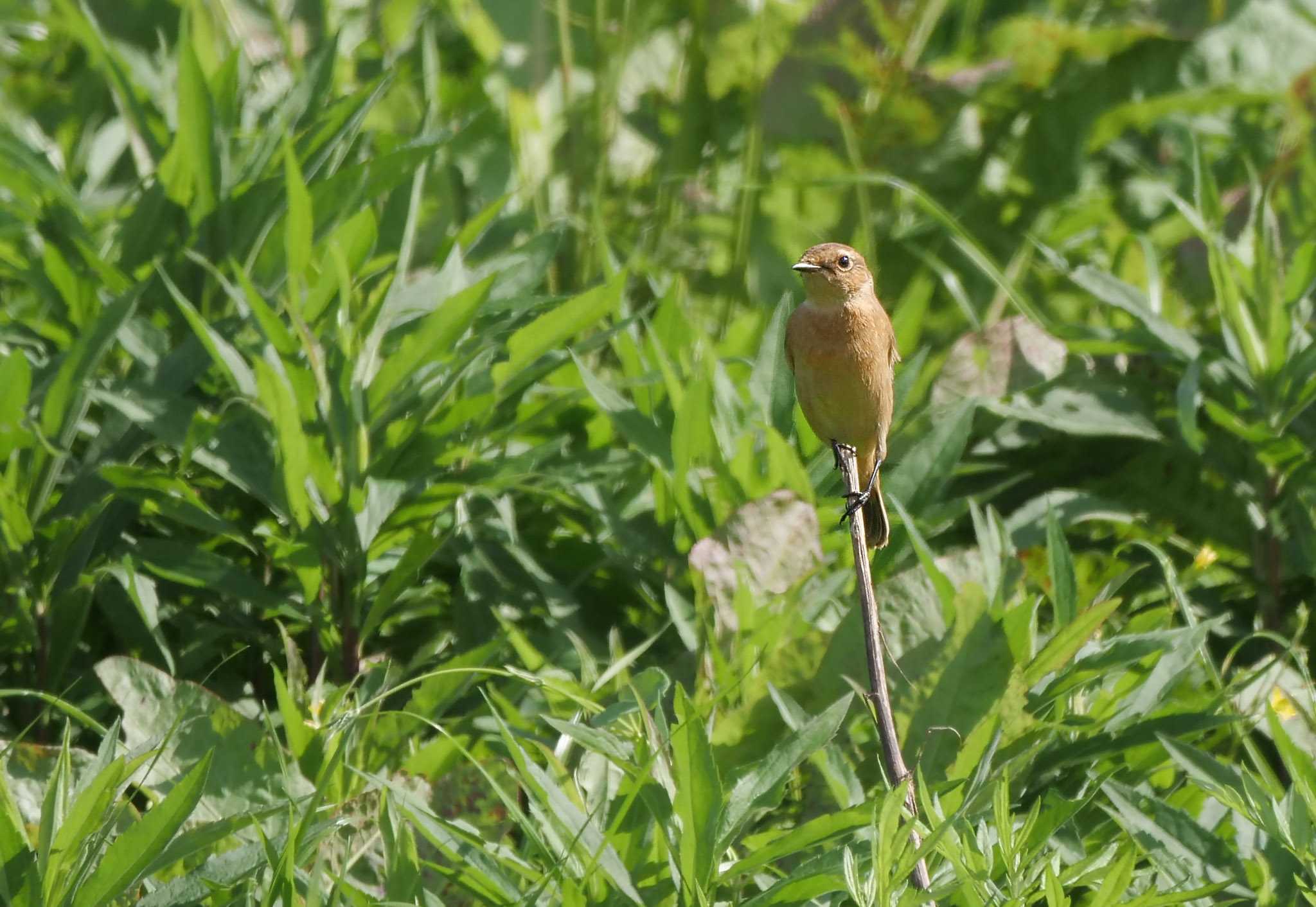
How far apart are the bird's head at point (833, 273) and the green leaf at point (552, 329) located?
724 millimetres

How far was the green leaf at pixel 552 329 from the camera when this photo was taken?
8.10ft

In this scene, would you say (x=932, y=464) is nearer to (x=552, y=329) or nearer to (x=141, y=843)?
(x=552, y=329)

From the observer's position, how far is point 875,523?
1887 millimetres

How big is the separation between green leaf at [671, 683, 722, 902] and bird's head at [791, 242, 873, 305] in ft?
1.68

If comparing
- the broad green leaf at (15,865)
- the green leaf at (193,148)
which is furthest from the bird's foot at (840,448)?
the green leaf at (193,148)

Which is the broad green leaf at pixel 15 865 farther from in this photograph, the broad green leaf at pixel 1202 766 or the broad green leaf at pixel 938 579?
the broad green leaf at pixel 1202 766

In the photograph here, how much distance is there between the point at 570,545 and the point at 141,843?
1.09m

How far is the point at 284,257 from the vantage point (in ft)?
8.96

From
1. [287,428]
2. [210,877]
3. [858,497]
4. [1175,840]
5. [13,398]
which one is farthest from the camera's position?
[13,398]

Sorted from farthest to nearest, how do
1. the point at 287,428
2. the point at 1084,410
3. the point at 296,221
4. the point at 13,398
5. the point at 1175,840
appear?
the point at 1084,410
the point at 296,221
the point at 13,398
the point at 287,428
the point at 1175,840

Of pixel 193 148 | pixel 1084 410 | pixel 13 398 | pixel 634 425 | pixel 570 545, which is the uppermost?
pixel 193 148

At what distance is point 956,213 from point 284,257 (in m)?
1.84

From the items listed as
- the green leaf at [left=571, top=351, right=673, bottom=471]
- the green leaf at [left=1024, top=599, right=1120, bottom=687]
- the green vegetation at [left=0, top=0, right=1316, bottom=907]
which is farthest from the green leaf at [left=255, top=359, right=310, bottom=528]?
the green leaf at [left=1024, top=599, right=1120, bottom=687]

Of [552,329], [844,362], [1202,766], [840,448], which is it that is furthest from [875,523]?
[552,329]
